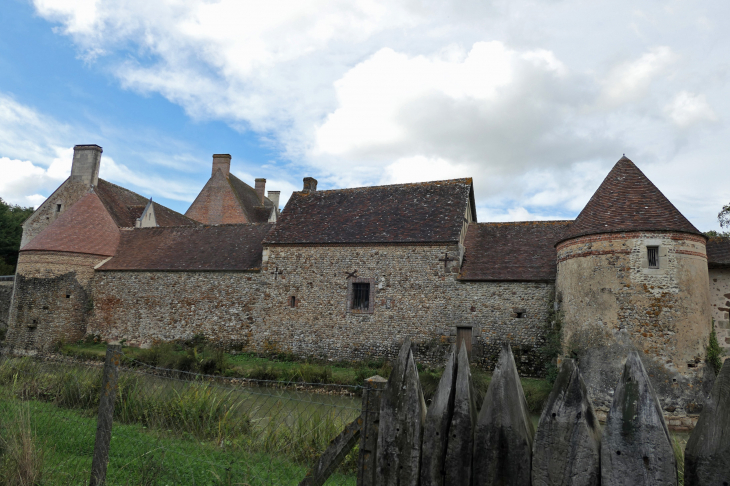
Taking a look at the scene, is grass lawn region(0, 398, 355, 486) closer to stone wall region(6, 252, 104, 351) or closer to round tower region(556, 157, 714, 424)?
round tower region(556, 157, 714, 424)

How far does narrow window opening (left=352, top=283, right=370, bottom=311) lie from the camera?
1789cm

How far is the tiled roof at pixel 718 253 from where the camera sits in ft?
43.3

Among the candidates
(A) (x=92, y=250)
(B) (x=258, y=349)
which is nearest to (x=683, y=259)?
(B) (x=258, y=349)

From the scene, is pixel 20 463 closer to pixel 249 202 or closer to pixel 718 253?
pixel 718 253

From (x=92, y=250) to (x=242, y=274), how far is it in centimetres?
817

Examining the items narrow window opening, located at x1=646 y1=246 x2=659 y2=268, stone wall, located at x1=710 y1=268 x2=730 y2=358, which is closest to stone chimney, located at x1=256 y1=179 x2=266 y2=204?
narrow window opening, located at x1=646 y1=246 x2=659 y2=268

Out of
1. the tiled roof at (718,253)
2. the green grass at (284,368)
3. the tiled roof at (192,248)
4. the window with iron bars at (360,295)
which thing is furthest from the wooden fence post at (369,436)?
the tiled roof at (192,248)

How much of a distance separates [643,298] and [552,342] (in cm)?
318

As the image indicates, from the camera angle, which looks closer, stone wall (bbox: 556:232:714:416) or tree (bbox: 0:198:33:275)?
stone wall (bbox: 556:232:714:416)

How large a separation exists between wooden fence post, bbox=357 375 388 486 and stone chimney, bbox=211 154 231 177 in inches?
1259

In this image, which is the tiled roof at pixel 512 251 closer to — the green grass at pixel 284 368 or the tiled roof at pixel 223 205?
the green grass at pixel 284 368

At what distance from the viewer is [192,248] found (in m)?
21.9

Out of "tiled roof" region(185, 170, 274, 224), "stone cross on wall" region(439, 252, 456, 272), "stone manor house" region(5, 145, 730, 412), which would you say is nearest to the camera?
"stone manor house" region(5, 145, 730, 412)

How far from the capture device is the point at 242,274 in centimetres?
1964
